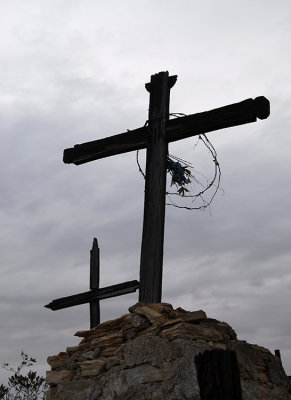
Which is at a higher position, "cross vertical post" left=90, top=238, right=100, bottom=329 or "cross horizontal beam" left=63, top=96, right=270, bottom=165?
"cross horizontal beam" left=63, top=96, right=270, bottom=165

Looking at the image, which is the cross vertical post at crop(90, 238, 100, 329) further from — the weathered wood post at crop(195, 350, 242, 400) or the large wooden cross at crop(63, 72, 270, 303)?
the weathered wood post at crop(195, 350, 242, 400)

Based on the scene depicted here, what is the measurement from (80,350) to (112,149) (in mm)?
2748

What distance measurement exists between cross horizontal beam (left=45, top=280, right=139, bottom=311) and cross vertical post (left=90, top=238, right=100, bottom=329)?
0.49ft

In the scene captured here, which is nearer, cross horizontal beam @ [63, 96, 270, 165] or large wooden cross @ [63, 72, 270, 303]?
large wooden cross @ [63, 72, 270, 303]

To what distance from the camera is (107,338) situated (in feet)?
17.6

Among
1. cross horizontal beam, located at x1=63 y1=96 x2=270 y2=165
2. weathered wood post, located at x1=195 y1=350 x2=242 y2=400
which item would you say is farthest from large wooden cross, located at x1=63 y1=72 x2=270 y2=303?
weathered wood post, located at x1=195 y1=350 x2=242 y2=400

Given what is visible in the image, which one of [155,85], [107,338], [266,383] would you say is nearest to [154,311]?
[107,338]

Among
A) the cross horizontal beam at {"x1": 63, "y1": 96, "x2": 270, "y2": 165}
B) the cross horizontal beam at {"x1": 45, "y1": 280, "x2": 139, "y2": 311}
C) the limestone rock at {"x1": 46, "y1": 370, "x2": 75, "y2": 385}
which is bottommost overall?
the limestone rock at {"x1": 46, "y1": 370, "x2": 75, "y2": 385}

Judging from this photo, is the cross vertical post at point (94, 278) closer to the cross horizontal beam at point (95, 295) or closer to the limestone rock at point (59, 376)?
the cross horizontal beam at point (95, 295)

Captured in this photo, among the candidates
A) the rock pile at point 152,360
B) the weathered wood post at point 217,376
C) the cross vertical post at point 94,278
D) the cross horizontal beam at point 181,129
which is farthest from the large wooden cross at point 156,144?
the cross vertical post at point 94,278

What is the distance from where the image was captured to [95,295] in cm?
1033

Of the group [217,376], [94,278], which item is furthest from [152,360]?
[94,278]

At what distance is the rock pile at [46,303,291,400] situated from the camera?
4715 millimetres

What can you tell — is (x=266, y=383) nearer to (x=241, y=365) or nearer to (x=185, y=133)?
(x=241, y=365)
